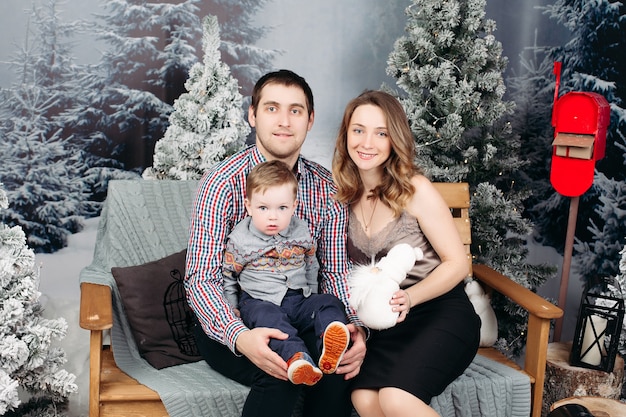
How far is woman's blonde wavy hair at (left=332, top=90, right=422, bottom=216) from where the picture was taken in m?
2.49

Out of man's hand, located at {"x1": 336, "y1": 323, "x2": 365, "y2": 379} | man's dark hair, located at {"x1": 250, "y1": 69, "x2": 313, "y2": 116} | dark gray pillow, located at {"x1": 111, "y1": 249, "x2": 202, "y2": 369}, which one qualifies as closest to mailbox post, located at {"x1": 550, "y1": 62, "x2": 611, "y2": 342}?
man's dark hair, located at {"x1": 250, "y1": 69, "x2": 313, "y2": 116}

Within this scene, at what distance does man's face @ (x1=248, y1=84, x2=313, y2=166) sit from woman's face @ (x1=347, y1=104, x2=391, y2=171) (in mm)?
220

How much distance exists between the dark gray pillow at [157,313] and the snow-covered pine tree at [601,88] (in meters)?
2.62

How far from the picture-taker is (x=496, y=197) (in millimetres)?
3551

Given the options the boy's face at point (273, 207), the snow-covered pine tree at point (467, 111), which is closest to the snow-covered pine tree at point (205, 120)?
the snow-covered pine tree at point (467, 111)

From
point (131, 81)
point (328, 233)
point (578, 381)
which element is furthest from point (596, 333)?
point (131, 81)

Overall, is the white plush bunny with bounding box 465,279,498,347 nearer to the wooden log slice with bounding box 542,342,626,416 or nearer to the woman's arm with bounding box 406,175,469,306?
the wooden log slice with bounding box 542,342,626,416

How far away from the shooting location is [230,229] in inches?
99.7

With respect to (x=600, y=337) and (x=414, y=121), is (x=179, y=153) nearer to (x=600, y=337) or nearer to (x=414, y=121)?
(x=414, y=121)

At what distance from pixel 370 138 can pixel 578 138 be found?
131 cm

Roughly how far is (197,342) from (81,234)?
177cm

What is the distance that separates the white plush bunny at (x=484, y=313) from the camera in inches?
117

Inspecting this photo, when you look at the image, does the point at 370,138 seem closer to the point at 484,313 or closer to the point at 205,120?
the point at 484,313

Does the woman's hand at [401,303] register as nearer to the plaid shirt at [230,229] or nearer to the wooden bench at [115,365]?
the plaid shirt at [230,229]
